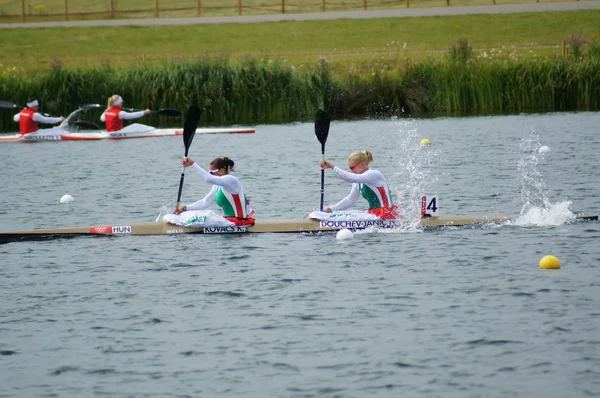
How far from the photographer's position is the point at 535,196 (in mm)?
22047

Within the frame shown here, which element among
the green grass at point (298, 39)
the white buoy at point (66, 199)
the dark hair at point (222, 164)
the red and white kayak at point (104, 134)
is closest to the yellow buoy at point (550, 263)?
the dark hair at point (222, 164)

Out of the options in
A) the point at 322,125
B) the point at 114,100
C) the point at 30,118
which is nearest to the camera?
the point at 322,125

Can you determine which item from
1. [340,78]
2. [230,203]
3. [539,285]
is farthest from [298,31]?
[539,285]

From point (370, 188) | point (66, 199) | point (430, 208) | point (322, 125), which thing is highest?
point (322, 125)

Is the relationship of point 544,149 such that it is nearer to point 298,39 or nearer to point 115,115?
point 115,115

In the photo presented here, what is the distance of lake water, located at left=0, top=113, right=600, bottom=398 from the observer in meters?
11.2

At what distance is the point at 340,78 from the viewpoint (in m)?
41.1

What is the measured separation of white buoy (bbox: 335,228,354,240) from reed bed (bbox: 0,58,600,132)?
2178 cm

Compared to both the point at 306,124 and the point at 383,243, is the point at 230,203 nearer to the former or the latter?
the point at 383,243

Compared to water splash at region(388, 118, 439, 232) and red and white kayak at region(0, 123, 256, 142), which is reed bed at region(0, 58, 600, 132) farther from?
red and white kayak at region(0, 123, 256, 142)

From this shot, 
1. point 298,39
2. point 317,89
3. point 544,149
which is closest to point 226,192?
point 544,149

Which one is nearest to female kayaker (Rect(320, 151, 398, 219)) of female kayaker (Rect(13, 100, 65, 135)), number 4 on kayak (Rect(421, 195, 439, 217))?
number 4 on kayak (Rect(421, 195, 439, 217))

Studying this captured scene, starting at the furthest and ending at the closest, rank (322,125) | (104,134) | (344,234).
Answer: (104,134), (322,125), (344,234)

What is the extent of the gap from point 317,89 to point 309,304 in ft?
87.5
